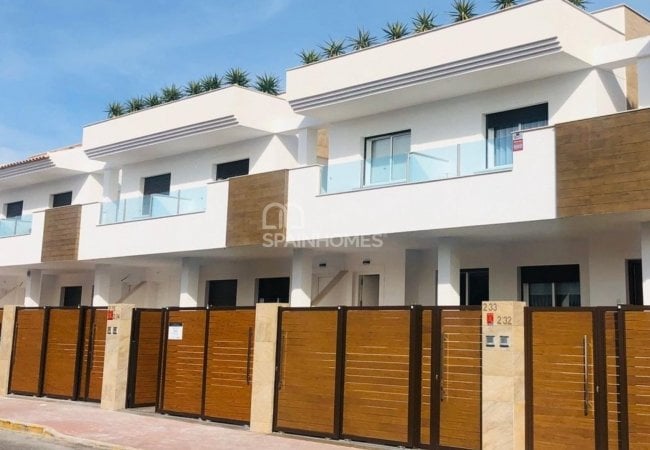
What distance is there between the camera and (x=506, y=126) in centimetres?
1623

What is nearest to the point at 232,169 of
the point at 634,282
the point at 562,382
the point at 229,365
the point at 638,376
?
the point at 229,365

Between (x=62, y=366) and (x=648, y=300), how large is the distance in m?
13.4

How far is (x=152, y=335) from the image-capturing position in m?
16.2

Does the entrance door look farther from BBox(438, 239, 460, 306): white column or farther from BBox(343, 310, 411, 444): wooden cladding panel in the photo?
BBox(343, 310, 411, 444): wooden cladding panel

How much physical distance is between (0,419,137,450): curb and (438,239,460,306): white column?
769 cm

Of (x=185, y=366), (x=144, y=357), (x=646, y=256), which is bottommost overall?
(x=185, y=366)

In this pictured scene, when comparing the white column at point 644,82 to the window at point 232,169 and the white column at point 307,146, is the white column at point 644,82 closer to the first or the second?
the white column at point 307,146

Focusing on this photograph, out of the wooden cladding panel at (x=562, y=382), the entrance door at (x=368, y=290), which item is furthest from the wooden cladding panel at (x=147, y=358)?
the wooden cladding panel at (x=562, y=382)

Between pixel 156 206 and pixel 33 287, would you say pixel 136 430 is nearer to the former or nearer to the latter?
pixel 156 206

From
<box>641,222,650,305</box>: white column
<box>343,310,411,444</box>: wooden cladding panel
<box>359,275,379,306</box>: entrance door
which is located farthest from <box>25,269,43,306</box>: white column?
<box>641,222,650,305</box>: white column

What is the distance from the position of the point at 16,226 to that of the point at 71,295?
5.06 m

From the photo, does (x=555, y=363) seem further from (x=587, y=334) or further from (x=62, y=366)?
(x=62, y=366)

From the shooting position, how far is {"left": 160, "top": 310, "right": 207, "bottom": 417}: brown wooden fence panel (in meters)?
14.4

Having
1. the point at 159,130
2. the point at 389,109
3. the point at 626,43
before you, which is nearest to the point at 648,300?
the point at 626,43
